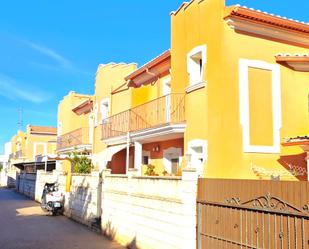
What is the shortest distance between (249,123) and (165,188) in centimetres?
394

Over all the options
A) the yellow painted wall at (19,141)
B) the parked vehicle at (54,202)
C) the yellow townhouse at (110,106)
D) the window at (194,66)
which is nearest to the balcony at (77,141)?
the yellow townhouse at (110,106)

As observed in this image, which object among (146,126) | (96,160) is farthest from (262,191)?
(96,160)

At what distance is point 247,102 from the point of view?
45.2ft

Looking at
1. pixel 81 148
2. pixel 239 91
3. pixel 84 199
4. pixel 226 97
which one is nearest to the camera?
pixel 226 97

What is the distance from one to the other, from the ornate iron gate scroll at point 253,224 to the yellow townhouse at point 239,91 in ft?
8.56

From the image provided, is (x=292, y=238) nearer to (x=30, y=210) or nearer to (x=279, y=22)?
(x=279, y=22)

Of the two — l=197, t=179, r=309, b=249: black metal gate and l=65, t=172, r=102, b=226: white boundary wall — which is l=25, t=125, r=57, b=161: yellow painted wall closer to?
l=65, t=172, r=102, b=226: white boundary wall

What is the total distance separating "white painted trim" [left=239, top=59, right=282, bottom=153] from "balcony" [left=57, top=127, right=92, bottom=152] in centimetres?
1850

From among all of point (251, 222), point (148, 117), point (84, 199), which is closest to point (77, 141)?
point (84, 199)

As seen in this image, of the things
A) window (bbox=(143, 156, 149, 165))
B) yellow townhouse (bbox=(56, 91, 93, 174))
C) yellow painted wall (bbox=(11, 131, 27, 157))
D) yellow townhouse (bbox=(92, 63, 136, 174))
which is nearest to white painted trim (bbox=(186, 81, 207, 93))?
yellow townhouse (bbox=(92, 63, 136, 174))

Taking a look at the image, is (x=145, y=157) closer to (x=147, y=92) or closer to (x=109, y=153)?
(x=109, y=153)

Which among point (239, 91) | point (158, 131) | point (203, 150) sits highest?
point (239, 91)

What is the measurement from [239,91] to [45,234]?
35.1 feet

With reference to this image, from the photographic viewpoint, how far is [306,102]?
50.2 ft
